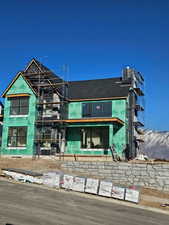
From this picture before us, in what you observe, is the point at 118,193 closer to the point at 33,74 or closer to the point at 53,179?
the point at 53,179

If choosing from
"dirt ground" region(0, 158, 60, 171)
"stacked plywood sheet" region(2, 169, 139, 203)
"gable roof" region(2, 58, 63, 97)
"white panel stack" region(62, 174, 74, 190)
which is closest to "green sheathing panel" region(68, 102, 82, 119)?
"gable roof" region(2, 58, 63, 97)

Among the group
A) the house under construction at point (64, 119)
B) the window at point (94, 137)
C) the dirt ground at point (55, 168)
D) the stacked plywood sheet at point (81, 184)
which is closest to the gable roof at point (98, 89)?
the house under construction at point (64, 119)

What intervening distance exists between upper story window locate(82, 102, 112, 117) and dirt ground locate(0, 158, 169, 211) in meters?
8.38

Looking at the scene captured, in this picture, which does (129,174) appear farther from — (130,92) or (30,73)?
(30,73)

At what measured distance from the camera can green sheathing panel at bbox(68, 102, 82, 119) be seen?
34.7m

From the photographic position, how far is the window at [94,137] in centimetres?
3273

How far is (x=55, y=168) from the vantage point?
87.8ft

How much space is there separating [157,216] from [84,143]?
17.9m

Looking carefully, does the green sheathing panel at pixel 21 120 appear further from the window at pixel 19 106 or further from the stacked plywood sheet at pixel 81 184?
the stacked plywood sheet at pixel 81 184

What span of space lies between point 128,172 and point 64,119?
12103 millimetres

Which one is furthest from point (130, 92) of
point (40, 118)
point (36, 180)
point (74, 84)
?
point (36, 180)

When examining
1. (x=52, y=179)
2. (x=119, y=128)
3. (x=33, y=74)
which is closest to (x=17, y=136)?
(x=33, y=74)

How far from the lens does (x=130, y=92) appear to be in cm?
3541

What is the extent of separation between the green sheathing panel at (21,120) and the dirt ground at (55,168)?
3.26 metres
